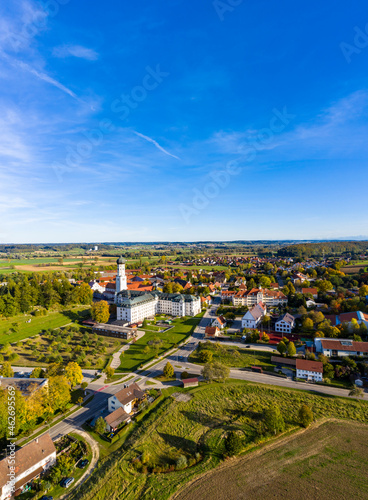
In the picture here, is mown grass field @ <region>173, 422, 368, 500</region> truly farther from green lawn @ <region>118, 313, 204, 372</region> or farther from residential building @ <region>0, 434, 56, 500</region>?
green lawn @ <region>118, 313, 204, 372</region>

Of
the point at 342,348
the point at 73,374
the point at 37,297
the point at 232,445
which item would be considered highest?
the point at 37,297

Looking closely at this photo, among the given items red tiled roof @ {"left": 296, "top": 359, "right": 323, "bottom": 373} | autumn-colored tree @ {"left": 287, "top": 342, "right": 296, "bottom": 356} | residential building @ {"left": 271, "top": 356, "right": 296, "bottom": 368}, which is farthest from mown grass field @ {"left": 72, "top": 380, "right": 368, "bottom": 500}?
autumn-colored tree @ {"left": 287, "top": 342, "right": 296, "bottom": 356}

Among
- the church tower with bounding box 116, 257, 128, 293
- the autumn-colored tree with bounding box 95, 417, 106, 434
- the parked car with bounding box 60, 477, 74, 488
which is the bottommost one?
the parked car with bounding box 60, 477, 74, 488

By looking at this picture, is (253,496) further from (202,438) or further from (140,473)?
(140,473)

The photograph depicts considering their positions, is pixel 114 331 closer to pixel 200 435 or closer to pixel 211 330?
pixel 211 330

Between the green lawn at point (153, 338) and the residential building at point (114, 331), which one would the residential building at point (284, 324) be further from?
the residential building at point (114, 331)

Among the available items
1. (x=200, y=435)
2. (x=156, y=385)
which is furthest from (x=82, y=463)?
(x=156, y=385)

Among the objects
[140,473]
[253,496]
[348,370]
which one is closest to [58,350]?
[140,473]
